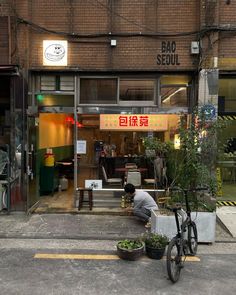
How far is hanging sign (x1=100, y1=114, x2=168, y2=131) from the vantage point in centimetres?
1090

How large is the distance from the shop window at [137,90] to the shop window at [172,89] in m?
0.31

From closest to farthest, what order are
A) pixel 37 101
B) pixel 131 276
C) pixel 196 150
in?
pixel 131 276 → pixel 196 150 → pixel 37 101

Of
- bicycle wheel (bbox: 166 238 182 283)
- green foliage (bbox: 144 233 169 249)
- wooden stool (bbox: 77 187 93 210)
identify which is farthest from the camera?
wooden stool (bbox: 77 187 93 210)

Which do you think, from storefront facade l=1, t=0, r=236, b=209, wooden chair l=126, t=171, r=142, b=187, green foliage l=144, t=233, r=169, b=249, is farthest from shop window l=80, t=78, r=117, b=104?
green foliage l=144, t=233, r=169, b=249

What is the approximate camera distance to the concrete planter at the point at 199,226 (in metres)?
7.88

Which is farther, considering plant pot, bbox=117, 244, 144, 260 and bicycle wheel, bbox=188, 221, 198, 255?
bicycle wheel, bbox=188, 221, 198, 255

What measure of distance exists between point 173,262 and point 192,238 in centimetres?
133

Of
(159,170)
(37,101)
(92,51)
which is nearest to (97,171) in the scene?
(159,170)

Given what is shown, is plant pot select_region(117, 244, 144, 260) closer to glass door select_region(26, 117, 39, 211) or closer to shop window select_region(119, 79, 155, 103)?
glass door select_region(26, 117, 39, 211)

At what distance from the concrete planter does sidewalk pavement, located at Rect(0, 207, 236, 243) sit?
50cm

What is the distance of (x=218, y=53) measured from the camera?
10508 millimetres

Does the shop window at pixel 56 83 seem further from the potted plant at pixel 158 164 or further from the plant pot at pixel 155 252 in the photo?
the plant pot at pixel 155 252

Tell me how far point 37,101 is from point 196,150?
4996 millimetres

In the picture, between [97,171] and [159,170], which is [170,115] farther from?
[97,171]
